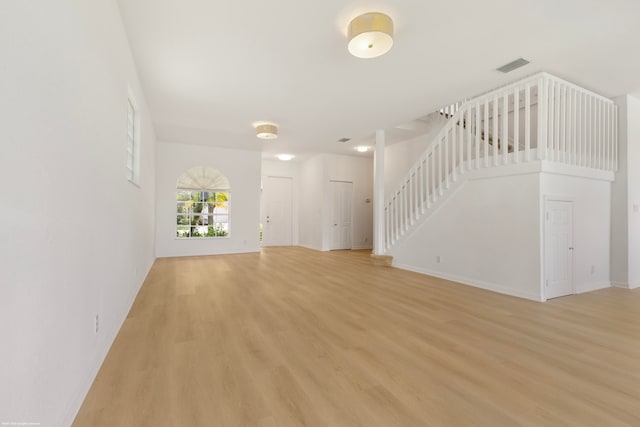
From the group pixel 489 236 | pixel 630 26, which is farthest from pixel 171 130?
pixel 630 26

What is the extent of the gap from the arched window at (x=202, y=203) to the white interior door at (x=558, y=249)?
23.8 feet

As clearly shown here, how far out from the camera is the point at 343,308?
3451 mm

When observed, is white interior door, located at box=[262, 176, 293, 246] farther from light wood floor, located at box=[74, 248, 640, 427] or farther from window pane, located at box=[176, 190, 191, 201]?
light wood floor, located at box=[74, 248, 640, 427]

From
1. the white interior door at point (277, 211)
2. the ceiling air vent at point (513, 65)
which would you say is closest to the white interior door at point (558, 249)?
the ceiling air vent at point (513, 65)

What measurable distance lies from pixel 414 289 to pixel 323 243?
4.80m

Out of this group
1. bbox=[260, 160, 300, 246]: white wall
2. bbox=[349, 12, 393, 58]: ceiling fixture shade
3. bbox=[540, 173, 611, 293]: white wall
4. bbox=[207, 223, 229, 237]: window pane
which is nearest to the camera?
bbox=[349, 12, 393, 58]: ceiling fixture shade

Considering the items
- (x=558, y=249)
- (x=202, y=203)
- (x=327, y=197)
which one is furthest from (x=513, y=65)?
(x=202, y=203)

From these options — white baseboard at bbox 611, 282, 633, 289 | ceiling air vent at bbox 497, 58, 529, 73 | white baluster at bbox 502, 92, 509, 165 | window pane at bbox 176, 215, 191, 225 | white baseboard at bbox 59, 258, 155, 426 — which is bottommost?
white baseboard at bbox 611, 282, 633, 289

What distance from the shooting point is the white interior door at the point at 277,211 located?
33.5 ft

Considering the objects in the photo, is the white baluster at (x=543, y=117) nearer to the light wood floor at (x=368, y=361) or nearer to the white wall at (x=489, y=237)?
the white wall at (x=489, y=237)

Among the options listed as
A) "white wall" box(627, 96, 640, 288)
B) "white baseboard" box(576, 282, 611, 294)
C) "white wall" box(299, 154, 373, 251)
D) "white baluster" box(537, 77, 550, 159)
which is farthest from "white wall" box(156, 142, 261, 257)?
"white wall" box(627, 96, 640, 288)

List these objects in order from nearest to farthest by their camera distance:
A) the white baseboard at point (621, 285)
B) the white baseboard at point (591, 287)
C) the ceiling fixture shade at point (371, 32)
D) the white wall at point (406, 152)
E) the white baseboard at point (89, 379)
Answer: the white baseboard at point (89, 379), the ceiling fixture shade at point (371, 32), the white baseboard at point (591, 287), the white baseboard at point (621, 285), the white wall at point (406, 152)

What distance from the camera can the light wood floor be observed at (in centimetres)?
161

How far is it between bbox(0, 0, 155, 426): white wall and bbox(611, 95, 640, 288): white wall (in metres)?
7.31
